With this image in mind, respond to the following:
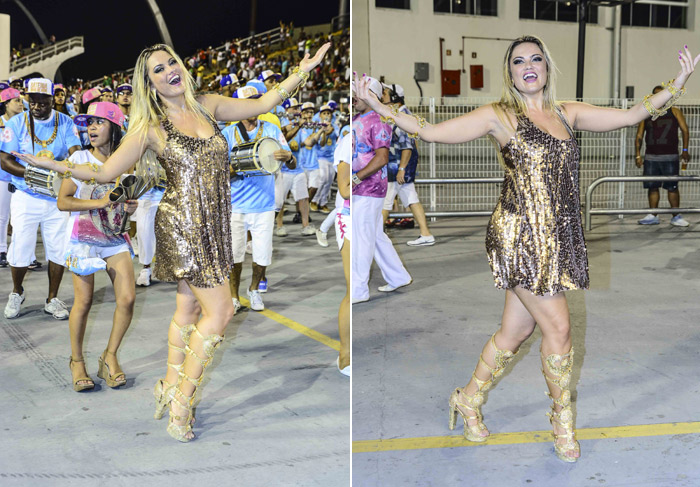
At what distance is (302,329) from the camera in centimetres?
535

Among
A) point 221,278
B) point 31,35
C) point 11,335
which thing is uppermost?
point 31,35

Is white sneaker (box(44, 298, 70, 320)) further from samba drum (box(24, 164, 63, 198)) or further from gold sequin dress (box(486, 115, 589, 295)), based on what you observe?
gold sequin dress (box(486, 115, 589, 295))

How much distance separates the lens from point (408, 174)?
27.4 ft

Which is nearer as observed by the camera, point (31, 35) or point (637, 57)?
point (31, 35)

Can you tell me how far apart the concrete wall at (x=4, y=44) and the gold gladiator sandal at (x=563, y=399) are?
40.4ft

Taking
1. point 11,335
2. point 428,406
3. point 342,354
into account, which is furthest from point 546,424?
point 11,335

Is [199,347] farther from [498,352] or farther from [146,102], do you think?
[498,352]

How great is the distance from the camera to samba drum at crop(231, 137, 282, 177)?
15.7ft

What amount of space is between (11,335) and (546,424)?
3.58 meters

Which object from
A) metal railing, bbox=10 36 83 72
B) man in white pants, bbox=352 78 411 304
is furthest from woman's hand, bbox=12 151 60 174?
metal railing, bbox=10 36 83 72

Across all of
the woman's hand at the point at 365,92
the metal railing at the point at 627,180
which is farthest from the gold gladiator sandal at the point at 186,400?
the metal railing at the point at 627,180

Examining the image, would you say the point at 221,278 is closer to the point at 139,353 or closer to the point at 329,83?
the point at 139,353

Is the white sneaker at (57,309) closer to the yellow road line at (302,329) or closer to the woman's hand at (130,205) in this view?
the yellow road line at (302,329)

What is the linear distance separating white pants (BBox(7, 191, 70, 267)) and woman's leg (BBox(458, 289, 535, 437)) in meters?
3.53
